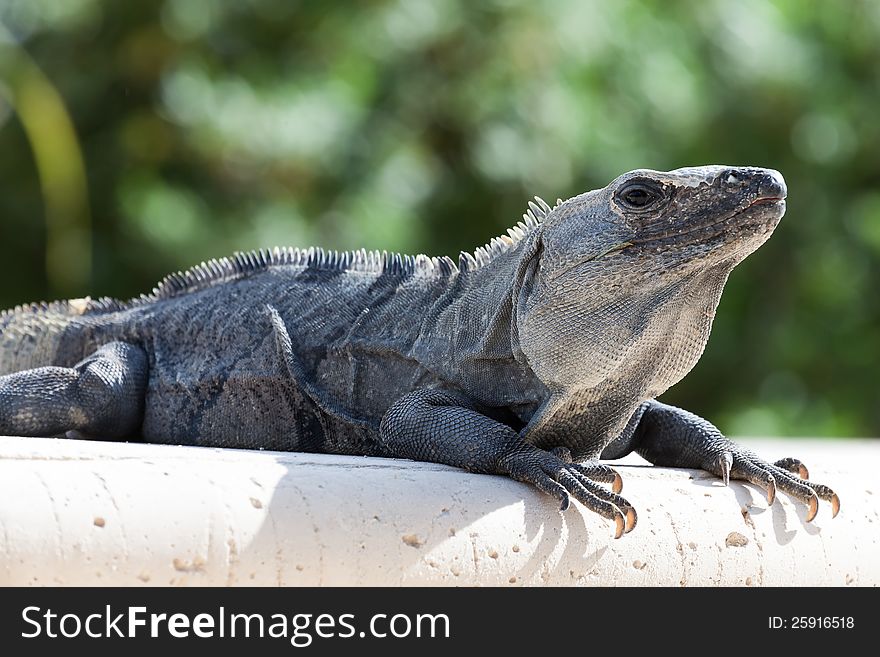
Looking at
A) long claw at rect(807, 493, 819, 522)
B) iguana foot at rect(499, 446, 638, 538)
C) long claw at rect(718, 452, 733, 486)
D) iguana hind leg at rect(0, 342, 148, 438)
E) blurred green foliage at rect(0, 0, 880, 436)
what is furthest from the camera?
blurred green foliage at rect(0, 0, 880, 436)

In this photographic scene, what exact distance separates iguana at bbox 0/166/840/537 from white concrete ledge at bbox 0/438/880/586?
0.37ft

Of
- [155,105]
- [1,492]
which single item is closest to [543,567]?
[1,492]

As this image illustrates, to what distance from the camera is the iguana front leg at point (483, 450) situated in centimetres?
337

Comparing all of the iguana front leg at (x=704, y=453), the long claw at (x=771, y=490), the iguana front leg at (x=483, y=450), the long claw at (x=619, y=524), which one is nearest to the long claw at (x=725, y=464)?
the iguana front leg at (x=704, y=453)

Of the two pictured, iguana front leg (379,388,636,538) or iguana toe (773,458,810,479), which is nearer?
iguana front leg (379,388,636,538)

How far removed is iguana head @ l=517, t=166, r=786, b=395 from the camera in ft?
11.2

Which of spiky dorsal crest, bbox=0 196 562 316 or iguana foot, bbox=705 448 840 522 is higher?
spiky dorsal crest, bbox=0 196 562 316

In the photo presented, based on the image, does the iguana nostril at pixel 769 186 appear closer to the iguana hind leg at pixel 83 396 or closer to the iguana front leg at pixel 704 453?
the iguana front leg at pixel 704 453

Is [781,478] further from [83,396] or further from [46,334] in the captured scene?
[46,334]

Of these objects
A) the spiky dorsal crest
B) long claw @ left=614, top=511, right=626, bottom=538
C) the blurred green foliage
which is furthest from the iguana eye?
the blurred green foliage

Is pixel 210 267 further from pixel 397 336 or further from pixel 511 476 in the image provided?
pixel 511 476

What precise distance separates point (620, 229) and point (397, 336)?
3.74ft

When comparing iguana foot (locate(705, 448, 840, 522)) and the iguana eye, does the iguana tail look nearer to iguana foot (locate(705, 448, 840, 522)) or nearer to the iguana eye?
the iguana eye

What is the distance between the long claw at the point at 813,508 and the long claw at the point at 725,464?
0.85 ft
